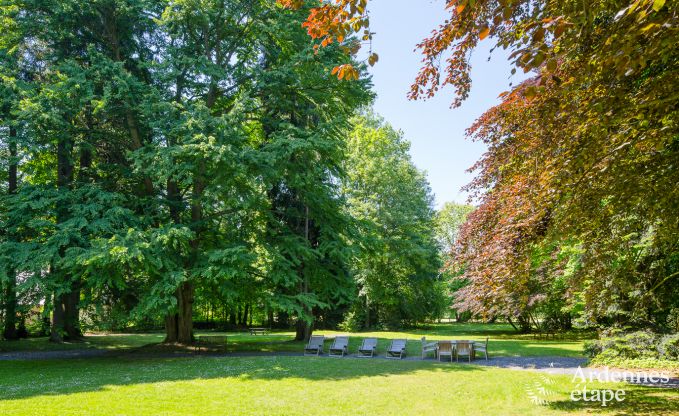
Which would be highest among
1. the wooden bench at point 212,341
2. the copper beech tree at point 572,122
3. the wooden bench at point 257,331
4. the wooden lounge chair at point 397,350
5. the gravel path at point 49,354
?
the copper beech tree at point 572,122

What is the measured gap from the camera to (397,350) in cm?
1588

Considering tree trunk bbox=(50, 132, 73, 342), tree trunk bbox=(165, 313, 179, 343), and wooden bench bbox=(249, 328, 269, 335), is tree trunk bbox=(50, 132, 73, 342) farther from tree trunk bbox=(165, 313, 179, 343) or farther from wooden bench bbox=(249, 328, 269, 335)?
wooden bench bbox=(249, 328, 269, 335)

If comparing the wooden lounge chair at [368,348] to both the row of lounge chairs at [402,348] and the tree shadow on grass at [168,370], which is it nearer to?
the row of lounge chairs at [402,348]

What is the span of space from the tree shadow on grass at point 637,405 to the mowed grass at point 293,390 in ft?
0.05

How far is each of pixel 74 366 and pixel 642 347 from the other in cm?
1729

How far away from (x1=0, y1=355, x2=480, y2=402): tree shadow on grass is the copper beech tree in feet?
18.1

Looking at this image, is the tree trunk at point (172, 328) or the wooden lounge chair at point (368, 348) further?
the tree trunk at point (172, 328)

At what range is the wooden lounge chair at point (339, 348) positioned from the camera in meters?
16.7

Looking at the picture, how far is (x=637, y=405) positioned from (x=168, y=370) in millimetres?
11561

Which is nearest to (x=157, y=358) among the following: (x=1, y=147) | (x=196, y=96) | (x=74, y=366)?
(x=74, y=366)

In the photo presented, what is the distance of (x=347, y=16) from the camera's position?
4219 millimetres

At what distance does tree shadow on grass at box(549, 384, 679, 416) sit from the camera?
7617 millimetres

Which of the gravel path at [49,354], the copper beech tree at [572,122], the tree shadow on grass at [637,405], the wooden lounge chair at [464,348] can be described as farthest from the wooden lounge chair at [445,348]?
the gravel path at [49,354]

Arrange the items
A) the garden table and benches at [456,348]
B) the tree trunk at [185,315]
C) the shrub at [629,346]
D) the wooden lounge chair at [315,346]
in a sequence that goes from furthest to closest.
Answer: the tree trunk at [185,315] → the wooden lounge chair at [315,346] → the garden table and benches at [456,348] → the shrub at [629,346]
